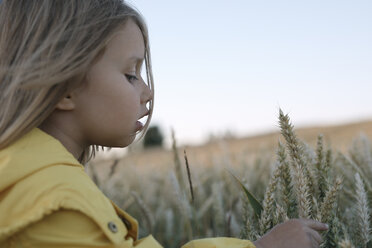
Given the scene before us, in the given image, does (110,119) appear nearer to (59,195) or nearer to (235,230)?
(59,195)

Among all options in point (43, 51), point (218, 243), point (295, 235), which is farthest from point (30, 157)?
point (295, 235)

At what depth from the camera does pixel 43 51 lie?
39.5 inches

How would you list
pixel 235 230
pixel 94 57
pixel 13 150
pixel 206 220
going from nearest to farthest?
pixel 13 150
pixel 94 57
pixel 235 230
pixel 206 220

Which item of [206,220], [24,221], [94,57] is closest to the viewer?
[24,221]

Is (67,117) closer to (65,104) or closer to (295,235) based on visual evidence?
(65,104)

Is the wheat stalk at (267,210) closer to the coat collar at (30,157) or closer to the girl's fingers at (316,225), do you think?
the girl's fingers at (316,225)

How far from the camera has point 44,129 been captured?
1.04 m

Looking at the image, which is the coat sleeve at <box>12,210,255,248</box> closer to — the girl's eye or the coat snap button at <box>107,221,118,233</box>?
the coat snap button at <box>107,221,118,233</box>

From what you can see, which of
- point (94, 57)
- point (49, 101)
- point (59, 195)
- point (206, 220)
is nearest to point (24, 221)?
point (59, 195)

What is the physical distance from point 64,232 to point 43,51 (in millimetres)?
417

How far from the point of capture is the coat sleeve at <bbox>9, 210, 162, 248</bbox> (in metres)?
0.81

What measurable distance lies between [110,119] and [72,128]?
9cm

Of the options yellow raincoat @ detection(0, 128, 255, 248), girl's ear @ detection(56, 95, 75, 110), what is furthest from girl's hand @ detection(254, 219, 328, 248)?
girl's ear @ detection(56, 95, 75, 110)

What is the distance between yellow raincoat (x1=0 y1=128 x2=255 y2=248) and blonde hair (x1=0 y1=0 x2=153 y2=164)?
4.4 inches
